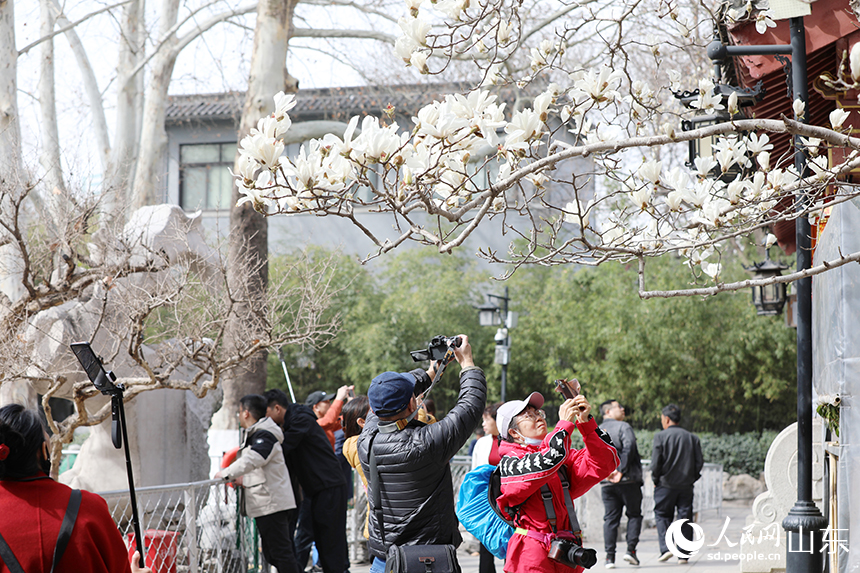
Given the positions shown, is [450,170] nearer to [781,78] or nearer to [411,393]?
[411,393]

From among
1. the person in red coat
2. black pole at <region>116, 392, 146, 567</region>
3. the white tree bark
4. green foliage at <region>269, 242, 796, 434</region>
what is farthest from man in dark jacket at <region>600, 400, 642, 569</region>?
the white tree bark

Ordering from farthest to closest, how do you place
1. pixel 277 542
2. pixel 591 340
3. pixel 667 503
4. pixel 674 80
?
pixel 591 340 < pixel 667 503 < pixel 277 542 < pixel 674 80

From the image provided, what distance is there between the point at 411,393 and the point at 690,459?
6515 millimetres

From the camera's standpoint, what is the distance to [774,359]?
18.0 meters

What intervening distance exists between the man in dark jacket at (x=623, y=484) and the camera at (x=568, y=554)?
5.13m

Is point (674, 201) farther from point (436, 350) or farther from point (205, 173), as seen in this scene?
point (205, 173)

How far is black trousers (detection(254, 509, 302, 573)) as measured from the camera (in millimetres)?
6680

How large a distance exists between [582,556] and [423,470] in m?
0.92

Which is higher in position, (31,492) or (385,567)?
(31,492)

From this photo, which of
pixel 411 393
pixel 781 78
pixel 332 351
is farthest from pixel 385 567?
pixel 332 351

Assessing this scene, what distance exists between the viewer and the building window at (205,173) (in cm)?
2403

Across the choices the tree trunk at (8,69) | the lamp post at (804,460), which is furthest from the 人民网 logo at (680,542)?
the tree trunk at (8,69)

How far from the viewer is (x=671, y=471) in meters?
9.51

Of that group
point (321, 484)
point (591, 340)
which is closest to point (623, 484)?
point (321, 484)
